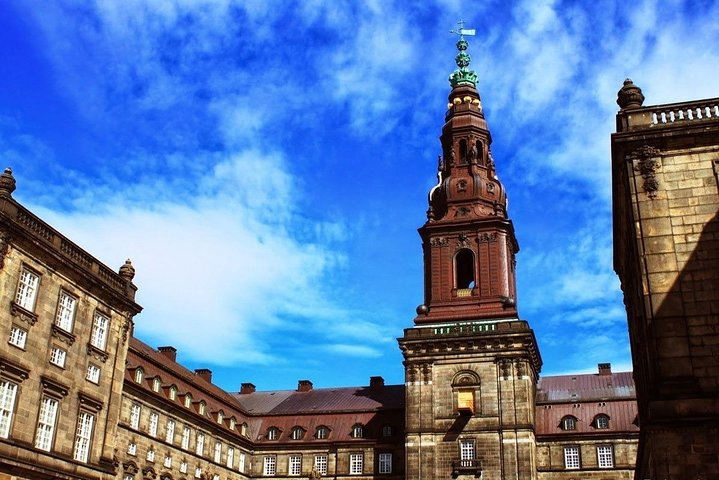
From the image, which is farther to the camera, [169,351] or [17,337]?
[169,351]

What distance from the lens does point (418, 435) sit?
6088cm

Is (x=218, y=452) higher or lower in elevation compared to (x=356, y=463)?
higher

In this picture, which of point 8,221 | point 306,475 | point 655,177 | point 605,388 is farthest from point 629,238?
point 306,475

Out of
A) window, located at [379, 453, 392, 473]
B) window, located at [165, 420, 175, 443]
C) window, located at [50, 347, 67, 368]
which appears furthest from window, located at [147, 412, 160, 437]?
window, located at [379, 453, 392, 473]

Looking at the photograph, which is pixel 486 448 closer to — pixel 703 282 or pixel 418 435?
pixel 418 435

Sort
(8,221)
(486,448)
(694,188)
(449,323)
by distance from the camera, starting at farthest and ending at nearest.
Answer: (449,323) → (486,448) → (8,221) → (694,188)

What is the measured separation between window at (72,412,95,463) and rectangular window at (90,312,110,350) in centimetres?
361

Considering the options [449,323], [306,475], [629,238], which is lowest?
[306,475]

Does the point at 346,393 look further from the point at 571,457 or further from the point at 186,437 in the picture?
the point at 571,457

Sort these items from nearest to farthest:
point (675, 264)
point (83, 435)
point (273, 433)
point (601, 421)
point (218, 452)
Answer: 1. point (675, 264)
2. point (83, 435)
3. point (601, 421)
4. point (218, 452)
5. point (273, 433)

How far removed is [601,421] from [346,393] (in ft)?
82.7

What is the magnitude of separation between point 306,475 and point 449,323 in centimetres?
1957

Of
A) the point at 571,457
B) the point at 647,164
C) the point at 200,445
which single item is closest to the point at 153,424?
the point at 200,445

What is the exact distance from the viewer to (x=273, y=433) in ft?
243
